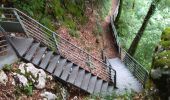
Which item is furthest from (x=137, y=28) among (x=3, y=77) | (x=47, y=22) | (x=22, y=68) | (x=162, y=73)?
(x=162, y=73)

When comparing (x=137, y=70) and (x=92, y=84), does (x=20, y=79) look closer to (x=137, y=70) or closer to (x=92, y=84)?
(x=92, y=84)

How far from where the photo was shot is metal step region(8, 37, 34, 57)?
11328 mm

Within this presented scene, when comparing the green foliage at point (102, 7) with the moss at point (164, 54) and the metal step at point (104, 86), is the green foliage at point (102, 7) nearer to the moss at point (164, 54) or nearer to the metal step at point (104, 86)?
the metal step at point (104, 86)

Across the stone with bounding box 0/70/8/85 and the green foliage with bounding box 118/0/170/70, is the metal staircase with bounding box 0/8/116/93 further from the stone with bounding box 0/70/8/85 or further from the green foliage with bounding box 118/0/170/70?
the green foliage with bounding box 118/0/170/70

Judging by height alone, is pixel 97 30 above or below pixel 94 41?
above

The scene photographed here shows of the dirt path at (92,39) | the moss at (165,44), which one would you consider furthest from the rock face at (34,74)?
the dirt path at (92,39)

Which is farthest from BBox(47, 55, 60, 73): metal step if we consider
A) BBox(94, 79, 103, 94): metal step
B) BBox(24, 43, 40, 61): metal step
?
BBox(94, 79, 103, 94): metal step

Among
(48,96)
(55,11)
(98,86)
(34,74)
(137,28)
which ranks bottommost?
(98,86)

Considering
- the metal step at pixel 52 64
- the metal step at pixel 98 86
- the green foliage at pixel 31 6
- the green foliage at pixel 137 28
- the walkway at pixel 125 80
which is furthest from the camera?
the green foliage at pixel 137 28

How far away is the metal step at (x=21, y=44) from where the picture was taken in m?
11.3

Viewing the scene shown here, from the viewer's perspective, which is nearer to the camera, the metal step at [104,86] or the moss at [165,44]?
the moss at [165,44]

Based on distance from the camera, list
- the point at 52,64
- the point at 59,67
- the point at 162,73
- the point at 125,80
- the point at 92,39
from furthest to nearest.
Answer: the point at 92,39 → the point at 125,80 → the point at 59,67 → the point at 52,64 → the point at 162,73

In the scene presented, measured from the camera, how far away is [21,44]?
463 inches

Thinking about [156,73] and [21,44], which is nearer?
[156,73]
